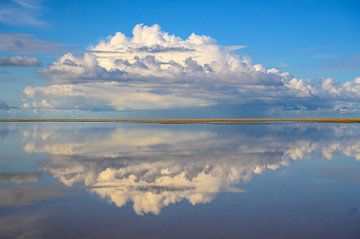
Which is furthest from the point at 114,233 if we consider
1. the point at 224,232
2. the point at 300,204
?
the point at 300,204

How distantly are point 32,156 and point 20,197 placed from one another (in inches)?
422

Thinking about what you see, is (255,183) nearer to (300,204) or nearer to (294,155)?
(300,204)

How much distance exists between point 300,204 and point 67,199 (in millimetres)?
6300

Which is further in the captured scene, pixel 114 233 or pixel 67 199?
pixel 67 199

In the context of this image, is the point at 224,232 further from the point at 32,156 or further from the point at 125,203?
the point at 32,156

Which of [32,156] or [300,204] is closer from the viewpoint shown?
[300,204]

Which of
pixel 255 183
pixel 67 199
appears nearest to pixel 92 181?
pixel 67 199

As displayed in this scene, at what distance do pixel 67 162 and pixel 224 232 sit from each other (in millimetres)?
12392

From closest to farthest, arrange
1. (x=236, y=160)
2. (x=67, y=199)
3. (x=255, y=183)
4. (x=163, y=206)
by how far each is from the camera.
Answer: (x=163, y=206) < (x=67, y=199) < (x=255, y=183) < (x=236, y=160)

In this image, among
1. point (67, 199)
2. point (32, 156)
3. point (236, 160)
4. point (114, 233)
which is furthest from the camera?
point (32, 156)

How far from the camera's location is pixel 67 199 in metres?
11.4

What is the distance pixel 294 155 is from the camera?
22.4 meters

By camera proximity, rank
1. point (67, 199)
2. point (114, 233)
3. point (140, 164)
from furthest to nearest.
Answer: point (140, 164) < point (67, 199) < point (114, 233)

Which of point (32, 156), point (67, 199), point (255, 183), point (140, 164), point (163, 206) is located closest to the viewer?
point (163, 206)
